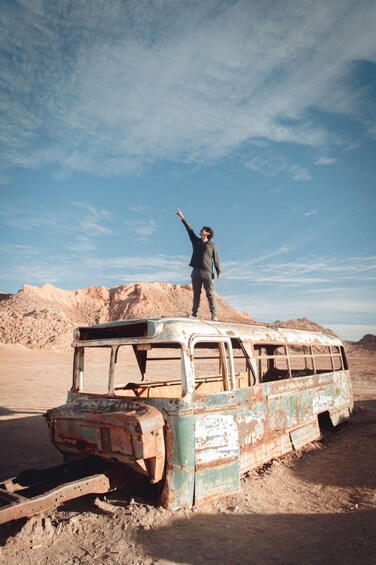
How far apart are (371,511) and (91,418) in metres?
3.78

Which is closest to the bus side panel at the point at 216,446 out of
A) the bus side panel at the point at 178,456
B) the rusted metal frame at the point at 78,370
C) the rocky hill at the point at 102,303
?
the bus side panel at the point at 178,456

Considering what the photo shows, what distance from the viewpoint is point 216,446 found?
14.3 feet

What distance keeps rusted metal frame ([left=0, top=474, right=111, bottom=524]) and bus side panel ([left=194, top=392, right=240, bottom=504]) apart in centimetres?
111

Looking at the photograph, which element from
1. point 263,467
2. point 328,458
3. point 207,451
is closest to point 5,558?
point 207,451

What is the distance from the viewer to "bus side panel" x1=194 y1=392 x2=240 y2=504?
421 centimetres

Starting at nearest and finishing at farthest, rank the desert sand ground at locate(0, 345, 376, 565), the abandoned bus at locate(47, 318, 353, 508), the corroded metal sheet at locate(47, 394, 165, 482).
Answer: the desert sand ground at locate(0, 345, 376, 565) < the corroded metal sheet at locate(47, 394, 165, 482) < the abandoned bus at locate(47, 318, 353, 508)

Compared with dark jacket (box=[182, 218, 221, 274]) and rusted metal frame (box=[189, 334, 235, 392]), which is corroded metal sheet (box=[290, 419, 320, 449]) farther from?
dark jacket (box=[182, 218, 221, 274])

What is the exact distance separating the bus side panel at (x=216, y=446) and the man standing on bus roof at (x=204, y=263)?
2.71 m

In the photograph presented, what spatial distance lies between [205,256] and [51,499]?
189 inches

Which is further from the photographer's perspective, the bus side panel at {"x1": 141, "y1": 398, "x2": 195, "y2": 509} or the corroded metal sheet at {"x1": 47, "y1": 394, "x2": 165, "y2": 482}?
the bus side panel at {"x1": 141, "y1": 398, "x2": 195, "y2": 509}

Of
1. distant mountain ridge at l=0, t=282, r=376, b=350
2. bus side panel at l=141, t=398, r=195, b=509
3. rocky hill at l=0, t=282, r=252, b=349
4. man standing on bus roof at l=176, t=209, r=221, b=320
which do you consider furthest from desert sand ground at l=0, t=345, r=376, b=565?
rocky hill at l=0, t=282, r=252, b=349

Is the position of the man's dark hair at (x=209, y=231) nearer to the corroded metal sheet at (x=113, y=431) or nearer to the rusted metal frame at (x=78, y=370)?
the rusted metal frame at (x=78, y=370)

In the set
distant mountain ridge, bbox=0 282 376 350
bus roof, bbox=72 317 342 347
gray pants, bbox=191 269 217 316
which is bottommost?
bus roof, bbox=72 317 342 347

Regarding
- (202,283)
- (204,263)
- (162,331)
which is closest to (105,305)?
(202,283)
